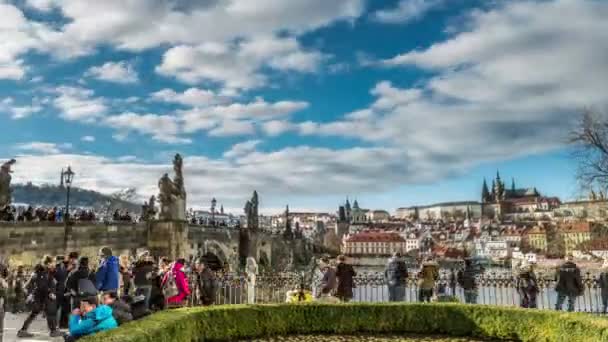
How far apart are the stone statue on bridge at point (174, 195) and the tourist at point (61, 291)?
13113mm

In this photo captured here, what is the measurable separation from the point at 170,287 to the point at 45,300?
8.14ft

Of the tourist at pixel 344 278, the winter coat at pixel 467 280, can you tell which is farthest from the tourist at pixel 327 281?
the winter coat at pixel 467 280

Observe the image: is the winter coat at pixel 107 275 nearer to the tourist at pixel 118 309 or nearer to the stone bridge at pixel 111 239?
the tourist at pixel 118 309

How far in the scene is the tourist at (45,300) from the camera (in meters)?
11.1

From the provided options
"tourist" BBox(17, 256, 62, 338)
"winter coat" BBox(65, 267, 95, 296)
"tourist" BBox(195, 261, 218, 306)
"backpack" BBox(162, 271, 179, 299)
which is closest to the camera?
"winter coat" BBox(65, 267, 95, 296)

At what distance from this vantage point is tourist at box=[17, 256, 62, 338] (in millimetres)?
11062

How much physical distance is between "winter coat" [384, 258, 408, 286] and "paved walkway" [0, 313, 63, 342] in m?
8.80

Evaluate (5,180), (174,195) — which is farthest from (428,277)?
(5,180)

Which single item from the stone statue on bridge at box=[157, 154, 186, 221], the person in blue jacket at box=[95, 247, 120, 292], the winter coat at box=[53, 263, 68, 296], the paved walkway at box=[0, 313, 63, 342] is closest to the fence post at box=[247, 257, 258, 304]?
the paved walkway at box=[0, 313, 63, 342]

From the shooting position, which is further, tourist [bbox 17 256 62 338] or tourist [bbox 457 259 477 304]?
tourist [bbox 457 259 477 304]

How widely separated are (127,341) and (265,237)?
50555mm

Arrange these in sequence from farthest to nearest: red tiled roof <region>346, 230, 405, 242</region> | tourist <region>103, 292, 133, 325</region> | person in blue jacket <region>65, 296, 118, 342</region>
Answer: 1. red tiled roof <region>346, 230, 405, 242</region>
2. tourist <region>103, 292, 133, 325</region>
3. person in blue jacket <region>65, 296, 118, 342</region>

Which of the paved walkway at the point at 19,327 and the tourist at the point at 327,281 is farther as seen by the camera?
the tourist at the point at 327,281

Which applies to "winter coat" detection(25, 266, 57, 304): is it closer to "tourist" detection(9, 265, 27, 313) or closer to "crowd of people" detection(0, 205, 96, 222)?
"tourist" detection(9, 265, 27, 313)
